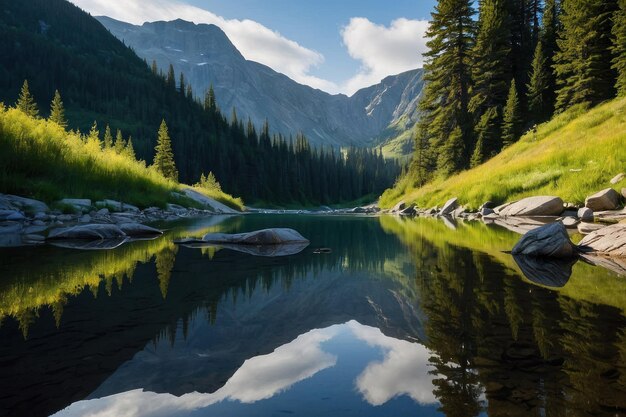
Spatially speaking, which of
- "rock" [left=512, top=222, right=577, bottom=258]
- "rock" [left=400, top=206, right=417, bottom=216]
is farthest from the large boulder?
"rock" [left=400, top=206, right=417, bottom=216]

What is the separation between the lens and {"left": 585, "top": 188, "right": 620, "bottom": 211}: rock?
557 inches

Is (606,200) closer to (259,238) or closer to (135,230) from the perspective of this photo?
(259,238)

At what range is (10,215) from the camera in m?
14.0

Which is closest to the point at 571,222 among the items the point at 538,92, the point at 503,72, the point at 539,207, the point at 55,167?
the point at 539,207

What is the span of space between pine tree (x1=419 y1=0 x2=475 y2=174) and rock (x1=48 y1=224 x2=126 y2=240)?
108 ft

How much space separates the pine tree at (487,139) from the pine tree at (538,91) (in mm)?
3941

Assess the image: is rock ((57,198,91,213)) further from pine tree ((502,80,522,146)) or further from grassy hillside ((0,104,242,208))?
pine tree ((502,80,522,146))

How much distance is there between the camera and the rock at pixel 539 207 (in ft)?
56.2

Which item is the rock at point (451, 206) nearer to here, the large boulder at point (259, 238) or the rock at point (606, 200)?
the rock at point (606, 200)

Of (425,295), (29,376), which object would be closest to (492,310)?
(425,295)

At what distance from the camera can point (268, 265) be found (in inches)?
325

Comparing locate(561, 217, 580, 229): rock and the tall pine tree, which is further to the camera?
the tall pine tree

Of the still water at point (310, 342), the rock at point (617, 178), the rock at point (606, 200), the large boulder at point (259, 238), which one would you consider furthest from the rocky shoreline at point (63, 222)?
the rock at point (617, 178)

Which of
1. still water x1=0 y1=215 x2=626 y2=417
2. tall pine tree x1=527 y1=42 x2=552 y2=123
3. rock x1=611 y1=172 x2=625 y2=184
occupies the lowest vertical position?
still water x1=0 y1=215 x2=626 y2=417
